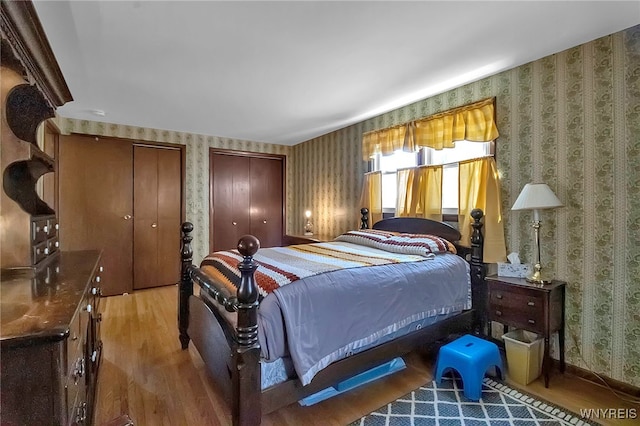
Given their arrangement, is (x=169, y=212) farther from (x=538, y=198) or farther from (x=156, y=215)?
(x=538, y=198)

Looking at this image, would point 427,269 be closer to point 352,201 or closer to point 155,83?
point 352,201

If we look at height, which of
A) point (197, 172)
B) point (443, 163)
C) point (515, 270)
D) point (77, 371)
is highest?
point (197, 172)

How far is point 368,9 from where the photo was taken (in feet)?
5.87

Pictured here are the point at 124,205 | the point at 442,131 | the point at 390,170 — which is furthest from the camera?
the point at 124,205

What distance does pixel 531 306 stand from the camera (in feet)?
7.43

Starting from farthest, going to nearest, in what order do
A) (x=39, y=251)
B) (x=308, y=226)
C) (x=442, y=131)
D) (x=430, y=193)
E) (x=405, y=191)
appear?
(x=308, y=226) → (x=405, y=191) → (x=430, y=193) → (x=442, y=131) → (x=39, y=251)

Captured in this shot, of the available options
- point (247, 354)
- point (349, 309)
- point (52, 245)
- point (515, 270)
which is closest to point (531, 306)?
point (515, 270)

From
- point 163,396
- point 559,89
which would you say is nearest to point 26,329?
point 163,396

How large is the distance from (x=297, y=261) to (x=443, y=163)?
5.98ft

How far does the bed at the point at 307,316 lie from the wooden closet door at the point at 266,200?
287 centimetres

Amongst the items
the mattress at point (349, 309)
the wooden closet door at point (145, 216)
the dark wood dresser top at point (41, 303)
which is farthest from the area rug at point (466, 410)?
the wooden closet door at point (145, 216)

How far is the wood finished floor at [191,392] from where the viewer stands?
6.22 ft

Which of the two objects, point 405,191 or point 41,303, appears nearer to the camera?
point 41,303

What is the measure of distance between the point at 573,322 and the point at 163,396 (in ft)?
9.48
